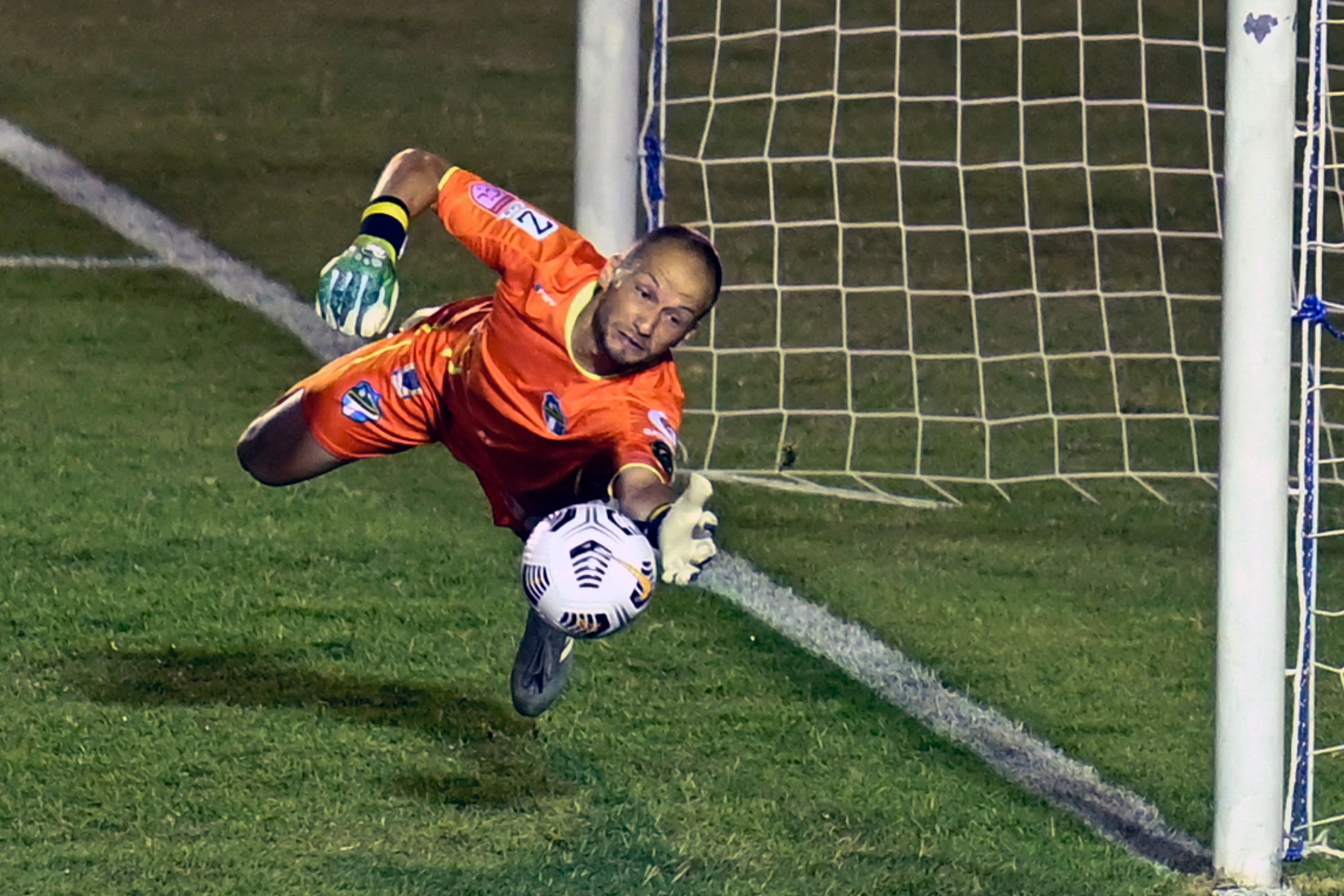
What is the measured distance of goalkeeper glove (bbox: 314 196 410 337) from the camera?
162 inches

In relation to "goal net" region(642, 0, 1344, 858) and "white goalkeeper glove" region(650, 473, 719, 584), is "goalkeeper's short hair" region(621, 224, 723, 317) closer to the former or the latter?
"white goalkeeper glove" region(650, 473, 719, 584)

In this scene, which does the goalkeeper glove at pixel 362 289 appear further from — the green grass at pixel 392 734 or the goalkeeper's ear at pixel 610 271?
the green grass at pixel 392 734

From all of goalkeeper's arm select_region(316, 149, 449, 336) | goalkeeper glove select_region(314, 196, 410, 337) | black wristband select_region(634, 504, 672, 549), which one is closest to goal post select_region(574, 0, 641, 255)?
goalkeeper's arm select_region(316, 149, 449, 336)

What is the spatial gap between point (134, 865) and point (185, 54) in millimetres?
10378

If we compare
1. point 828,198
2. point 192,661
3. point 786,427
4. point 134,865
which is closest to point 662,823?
point 134,865

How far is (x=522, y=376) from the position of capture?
184 inches

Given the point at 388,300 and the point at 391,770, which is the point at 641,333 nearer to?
the point at 388,300

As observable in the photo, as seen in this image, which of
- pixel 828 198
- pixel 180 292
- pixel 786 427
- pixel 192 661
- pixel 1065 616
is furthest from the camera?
pixel 828 198

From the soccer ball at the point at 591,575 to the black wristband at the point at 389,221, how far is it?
66cm

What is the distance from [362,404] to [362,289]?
0.88 m

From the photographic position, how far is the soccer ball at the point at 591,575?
13.3 feet

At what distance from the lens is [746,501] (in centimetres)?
717

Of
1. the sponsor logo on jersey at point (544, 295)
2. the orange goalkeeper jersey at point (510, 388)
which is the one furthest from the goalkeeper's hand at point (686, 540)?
the sponsor logo on jersey at point (544, 295)

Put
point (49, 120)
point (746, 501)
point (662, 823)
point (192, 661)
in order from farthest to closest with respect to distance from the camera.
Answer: point (49, 120) → point (746, 501) → point (192, 661) → point (662, 823)
